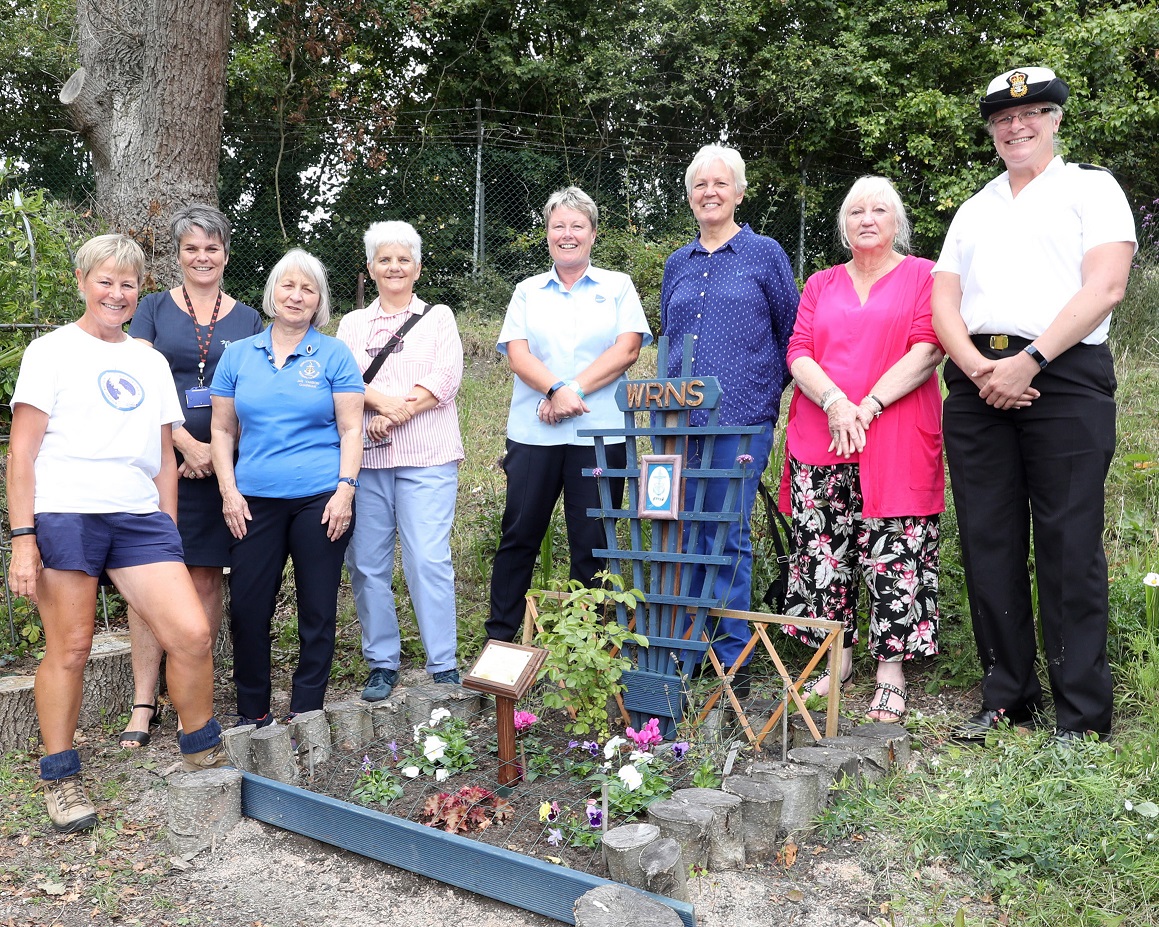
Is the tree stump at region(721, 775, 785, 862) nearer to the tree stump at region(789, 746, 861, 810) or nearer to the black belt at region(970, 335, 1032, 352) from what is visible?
the tree stump at region(789, 746, 861, 810)

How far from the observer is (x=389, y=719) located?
11.9ft

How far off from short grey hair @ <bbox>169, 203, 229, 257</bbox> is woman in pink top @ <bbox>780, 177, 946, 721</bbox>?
7.30ft

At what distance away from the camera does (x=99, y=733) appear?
397 centimetres

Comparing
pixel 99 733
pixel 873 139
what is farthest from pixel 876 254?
pixel 873 139

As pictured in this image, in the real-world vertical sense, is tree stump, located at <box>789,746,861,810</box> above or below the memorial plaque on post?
below

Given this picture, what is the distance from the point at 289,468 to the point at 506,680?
1144 millimetres

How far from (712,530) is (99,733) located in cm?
260

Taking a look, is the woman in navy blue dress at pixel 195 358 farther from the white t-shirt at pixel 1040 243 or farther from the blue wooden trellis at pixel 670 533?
the white t-shirt at pixel 1040 243

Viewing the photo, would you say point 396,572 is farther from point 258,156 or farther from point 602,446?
point 258,156

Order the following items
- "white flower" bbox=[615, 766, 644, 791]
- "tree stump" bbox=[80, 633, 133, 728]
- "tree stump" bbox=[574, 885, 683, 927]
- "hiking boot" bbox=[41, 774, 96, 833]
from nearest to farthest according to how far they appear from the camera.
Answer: "tree stump" bbox=[574, 885, 683, 927] → "white flower" bbox=[615, 766, 644, 791] → "hiking boot" bbox=[41, 774, 96, 833] → "tree stump" bbox=[80, 633, 133, 728]

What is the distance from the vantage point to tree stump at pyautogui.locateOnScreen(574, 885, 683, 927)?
88.8 inches

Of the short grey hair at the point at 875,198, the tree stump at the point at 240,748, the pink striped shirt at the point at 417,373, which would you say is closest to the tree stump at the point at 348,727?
the tree stump at the point at 240,748

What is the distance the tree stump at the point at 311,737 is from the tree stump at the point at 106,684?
1.11m

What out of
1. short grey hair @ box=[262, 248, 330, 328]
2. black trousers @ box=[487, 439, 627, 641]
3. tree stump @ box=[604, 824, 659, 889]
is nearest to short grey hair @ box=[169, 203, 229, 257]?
short grey hair @ box=[262, 248, 330, 328]
